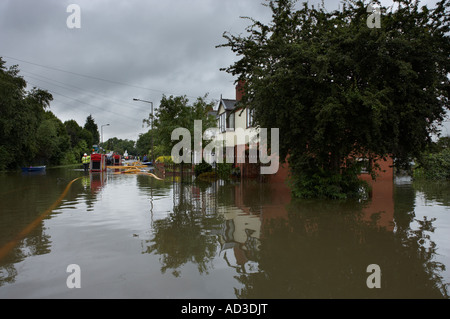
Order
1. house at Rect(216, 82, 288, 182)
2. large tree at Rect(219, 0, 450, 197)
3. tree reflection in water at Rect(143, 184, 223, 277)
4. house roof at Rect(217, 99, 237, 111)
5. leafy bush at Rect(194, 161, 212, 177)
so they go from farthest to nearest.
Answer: house roof at Rect(217, 99, 237, 111), leafy bush at Rect(194, 161, 212, 177), house at Rect(216, 82, 288, 182), large tree at Rect(219, 0, 450, 197), tree reflection in water at Rect(143, 184, 223, 277)

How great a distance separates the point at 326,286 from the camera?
414cm

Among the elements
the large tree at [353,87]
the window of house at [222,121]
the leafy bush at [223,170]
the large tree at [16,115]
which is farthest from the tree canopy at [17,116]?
the large tree at [353,87]

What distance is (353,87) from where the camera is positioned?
427 inches

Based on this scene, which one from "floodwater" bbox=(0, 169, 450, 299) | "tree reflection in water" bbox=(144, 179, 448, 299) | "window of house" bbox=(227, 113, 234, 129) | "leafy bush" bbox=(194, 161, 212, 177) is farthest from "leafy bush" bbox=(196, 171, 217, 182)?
"tree reflection in water" bbox=(144, 179, 448, 299)

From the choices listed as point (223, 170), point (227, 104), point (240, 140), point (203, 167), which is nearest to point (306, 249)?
point (223, 170)

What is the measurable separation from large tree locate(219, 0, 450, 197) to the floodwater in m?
2.47

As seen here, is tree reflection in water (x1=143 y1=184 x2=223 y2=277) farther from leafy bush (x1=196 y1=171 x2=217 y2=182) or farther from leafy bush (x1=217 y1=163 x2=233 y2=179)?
leafy bush (x1=196 y1=171 x2=217 y2=182)

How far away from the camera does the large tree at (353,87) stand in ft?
33.2

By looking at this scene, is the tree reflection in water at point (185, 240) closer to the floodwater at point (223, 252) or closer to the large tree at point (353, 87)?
the floodwater at point (223, 252)

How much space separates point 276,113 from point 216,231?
547 cm

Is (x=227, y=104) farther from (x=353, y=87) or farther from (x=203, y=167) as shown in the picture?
(x=353, y=87)

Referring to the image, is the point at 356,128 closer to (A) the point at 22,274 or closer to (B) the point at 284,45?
(B) the point at 284,45

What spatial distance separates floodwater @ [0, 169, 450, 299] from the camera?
4.04 meters
